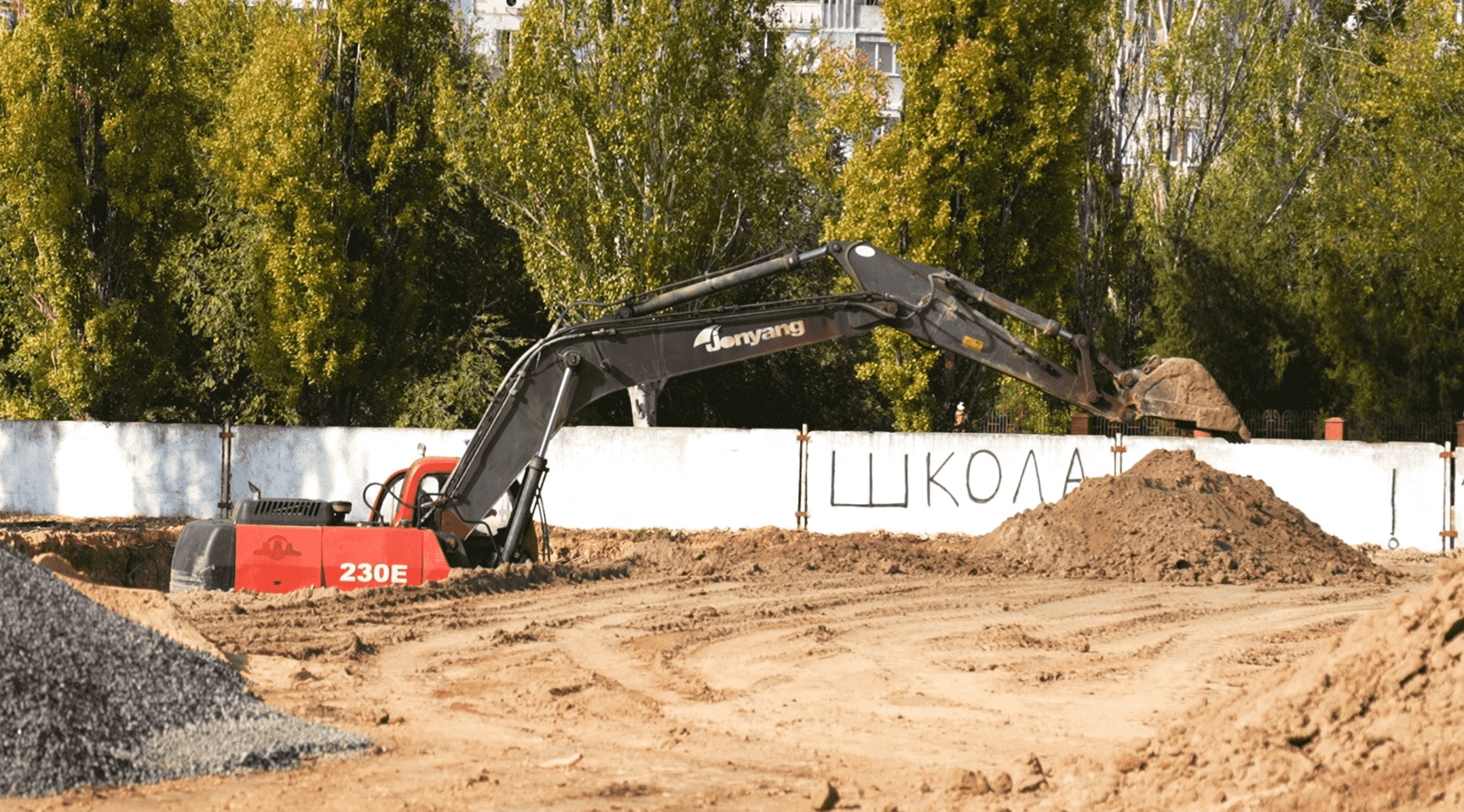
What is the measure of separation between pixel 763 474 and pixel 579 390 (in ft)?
25.7

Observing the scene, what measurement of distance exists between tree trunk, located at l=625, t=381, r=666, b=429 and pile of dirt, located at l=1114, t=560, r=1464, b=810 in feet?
73.6

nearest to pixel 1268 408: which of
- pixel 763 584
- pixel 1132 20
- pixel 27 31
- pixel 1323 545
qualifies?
pixel 1132 20

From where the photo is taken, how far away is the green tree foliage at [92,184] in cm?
2808

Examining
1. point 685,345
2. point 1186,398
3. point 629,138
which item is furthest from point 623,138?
point 1186,398

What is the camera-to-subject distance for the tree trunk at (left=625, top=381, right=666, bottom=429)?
29.9 meters

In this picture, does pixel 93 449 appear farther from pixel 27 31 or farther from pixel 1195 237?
pixel 1195 237

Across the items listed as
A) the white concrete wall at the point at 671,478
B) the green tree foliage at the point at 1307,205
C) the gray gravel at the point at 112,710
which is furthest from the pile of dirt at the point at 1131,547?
the green tree foliage at the point at 1307,205

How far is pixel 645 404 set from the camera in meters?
30.2

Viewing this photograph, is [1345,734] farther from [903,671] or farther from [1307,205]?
[1307,205]

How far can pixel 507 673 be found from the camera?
11.8 meters

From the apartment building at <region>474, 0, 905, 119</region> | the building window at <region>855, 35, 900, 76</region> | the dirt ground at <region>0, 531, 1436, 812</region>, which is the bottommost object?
the dirt ground at <region>0, 531, 1436, 812</region>

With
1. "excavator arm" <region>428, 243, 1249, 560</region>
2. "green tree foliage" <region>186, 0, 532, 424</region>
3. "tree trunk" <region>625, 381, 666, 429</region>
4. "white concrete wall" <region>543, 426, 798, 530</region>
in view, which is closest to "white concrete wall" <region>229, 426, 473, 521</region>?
"white concrete wall" <region>543, 426, 798, 530</region>

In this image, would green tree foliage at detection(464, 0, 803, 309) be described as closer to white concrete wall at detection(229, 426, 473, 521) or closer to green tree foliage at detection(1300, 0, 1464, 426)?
white concrete wall at detection(229, 426, 473, 521)

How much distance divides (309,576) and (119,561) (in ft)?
23.4
